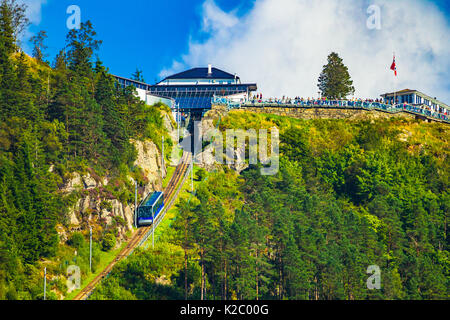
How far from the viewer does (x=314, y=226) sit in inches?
3472

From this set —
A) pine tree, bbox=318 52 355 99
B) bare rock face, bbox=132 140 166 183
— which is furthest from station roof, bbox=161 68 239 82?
bare rock face, bbox=132 140 166 183

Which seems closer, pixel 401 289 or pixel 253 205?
pixel 401 289

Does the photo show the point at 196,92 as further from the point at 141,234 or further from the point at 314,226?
Answer: the point at 314,226

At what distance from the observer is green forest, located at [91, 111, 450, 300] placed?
77.4 m

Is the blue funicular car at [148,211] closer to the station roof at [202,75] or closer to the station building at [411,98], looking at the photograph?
the station roof at [202,75]

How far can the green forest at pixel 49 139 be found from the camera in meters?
78.3

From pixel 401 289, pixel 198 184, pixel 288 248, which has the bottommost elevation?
pixel 401 289

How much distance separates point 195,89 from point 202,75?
11314mm

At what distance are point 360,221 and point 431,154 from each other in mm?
31951

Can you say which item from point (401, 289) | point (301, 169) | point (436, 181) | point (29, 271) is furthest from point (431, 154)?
point (29, 271)

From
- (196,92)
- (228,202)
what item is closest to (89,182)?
(228,202)

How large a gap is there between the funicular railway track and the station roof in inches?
1618

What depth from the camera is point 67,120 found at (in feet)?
314
